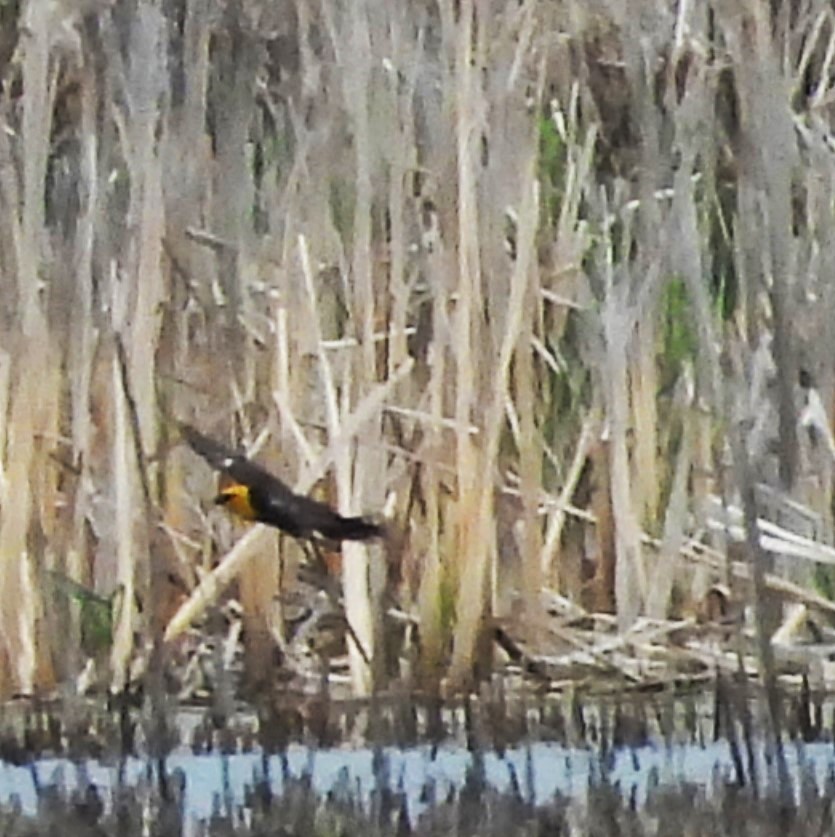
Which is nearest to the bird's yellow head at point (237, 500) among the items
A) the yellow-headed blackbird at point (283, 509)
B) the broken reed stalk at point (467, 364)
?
the yellow-headed blackbird at point (283, 509)

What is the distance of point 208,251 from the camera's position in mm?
1144

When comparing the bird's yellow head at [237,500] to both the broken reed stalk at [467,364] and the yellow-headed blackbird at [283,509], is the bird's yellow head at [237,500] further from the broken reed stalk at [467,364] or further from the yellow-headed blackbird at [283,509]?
the broken reed stalk at [467,364]

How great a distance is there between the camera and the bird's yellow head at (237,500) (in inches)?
43.8

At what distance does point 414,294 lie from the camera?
1139 millimetres

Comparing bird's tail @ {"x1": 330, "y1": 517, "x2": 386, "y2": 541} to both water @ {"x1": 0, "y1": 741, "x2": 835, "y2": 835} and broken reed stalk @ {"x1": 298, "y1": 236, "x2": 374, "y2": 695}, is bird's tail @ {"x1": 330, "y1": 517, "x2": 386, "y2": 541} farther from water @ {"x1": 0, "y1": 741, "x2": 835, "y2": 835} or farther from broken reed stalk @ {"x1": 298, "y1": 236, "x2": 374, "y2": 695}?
water @ {"x1": 0, "y1": 741, "x2": 835, "y2": 835}

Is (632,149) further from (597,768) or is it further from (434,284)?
(597,768)

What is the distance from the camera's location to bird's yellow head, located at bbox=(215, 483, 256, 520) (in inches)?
43.8

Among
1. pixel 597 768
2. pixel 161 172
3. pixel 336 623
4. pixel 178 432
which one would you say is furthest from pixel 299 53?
pixel 597 768

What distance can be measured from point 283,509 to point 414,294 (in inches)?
5.9

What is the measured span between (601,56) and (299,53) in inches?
7.2

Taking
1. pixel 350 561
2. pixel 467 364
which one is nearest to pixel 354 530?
pixel 350 561

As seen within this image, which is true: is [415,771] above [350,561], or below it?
below

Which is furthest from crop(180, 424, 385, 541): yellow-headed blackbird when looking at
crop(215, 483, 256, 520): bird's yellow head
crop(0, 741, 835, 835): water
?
crop(0, 741, 835, 835): water

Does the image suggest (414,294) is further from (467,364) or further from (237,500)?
(237,500)
